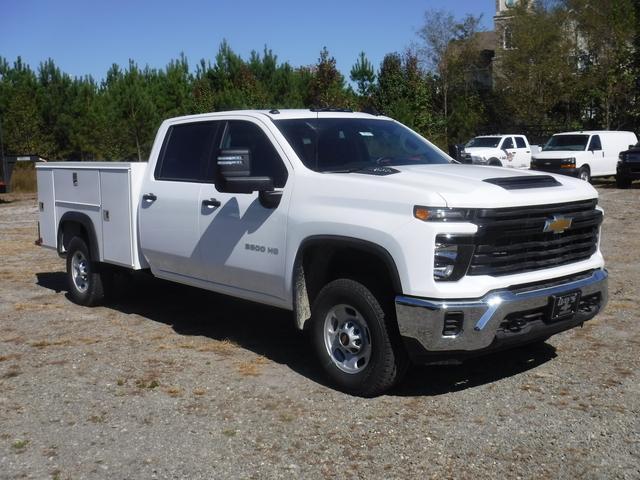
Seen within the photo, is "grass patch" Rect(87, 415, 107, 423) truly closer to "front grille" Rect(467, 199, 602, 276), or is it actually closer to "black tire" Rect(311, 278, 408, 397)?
"black tire" Rect(311, 278, 408, 397)

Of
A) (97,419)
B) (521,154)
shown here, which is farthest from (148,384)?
(521,154)

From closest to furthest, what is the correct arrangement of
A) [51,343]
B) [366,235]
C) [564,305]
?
[366,235] → [564,305] → [51,343]

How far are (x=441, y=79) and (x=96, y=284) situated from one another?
42542 millimetres

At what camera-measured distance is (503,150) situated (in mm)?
29484

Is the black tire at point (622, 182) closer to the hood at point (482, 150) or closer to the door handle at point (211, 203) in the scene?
the hood at point (482, 150)

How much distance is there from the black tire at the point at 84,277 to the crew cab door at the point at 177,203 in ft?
4.09

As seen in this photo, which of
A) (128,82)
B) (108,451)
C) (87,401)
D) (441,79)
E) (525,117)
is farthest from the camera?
(441,79)

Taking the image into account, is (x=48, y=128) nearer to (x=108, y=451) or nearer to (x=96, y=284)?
(x=96, y=284)

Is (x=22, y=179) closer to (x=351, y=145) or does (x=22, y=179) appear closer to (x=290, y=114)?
(x=290, y=114)

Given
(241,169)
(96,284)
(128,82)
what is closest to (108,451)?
(241,169)

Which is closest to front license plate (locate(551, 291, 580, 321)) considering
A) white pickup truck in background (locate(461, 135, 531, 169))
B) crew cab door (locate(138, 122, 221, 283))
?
crew cab door (locate(138, 122, 221, 283))

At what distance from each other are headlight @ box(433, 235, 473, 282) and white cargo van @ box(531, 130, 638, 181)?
2202 centimetres

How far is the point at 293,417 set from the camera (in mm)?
4996

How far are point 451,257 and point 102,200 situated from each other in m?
4.27
